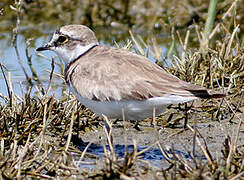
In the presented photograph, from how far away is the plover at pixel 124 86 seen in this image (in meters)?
4.24

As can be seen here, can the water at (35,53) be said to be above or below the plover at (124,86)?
below

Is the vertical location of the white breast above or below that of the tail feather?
below

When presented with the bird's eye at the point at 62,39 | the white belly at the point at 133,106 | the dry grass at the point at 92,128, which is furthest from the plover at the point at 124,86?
the bird's eye at the point at 62,39

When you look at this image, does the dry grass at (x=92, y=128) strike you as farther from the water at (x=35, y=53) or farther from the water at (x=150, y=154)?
the water at (x=35, y=53)

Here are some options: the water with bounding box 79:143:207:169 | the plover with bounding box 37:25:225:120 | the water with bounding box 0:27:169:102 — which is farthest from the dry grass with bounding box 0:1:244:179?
the water with bounding box 0:27:169:102

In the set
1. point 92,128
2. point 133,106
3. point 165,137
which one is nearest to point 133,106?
point 133,106

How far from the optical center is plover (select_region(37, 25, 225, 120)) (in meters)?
4.24

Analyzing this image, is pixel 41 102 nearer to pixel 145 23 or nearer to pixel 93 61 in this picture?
pixel 93 61

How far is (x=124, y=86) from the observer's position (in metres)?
4.36

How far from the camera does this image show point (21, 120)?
15.3 ft

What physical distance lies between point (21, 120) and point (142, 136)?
46.7 inches

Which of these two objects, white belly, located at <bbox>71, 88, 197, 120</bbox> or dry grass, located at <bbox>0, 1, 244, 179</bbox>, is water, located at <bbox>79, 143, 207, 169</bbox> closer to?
dry grass, located at <bbox>0, 1, 244, 179</bbox>

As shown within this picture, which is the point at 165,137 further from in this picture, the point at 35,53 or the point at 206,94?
the point at 35,53

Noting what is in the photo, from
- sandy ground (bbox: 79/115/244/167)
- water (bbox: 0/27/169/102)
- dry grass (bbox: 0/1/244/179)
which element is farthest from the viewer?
water (bbox: 0/27/169/102)
